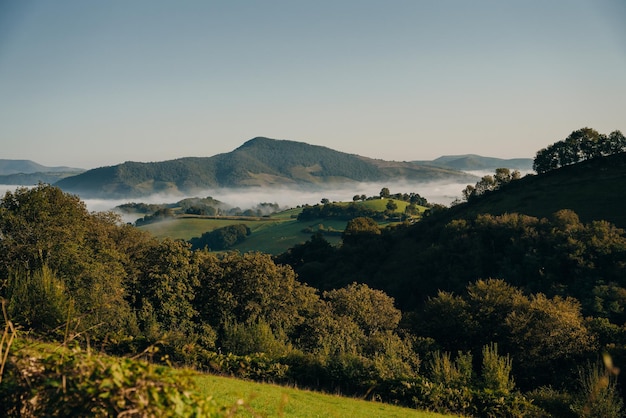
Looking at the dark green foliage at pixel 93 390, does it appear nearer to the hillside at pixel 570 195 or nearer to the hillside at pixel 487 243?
the hillside at pixel 487 243

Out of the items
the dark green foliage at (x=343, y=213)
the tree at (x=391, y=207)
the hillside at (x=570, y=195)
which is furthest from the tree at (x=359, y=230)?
the tree at (x=391, y=207)

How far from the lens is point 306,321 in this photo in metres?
51.7

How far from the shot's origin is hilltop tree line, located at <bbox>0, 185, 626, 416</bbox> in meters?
33.2

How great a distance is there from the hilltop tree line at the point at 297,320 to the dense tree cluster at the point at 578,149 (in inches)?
2095

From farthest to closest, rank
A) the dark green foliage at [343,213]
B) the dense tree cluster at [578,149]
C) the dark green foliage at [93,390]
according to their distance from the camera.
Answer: the dark green foliage at [343,213] → the dense tree cluster at [578,149] → the dark green foliage at [93,390]

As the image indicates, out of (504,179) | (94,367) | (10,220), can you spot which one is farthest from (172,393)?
(504,179)

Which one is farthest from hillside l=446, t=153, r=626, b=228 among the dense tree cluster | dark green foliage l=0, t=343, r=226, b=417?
dark green foliage l=0, t=343, r=226, b=417

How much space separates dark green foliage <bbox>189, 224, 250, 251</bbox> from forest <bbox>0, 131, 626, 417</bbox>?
120642mm

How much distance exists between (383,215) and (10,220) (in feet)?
483

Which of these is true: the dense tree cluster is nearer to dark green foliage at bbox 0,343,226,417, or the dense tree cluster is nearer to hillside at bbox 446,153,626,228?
hillside at bbox 446,153,626,228

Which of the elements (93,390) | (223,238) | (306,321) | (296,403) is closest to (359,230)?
(306,321)

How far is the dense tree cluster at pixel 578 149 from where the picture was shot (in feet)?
367

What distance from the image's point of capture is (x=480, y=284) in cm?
5338

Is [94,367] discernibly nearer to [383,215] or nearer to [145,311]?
[145,311]
